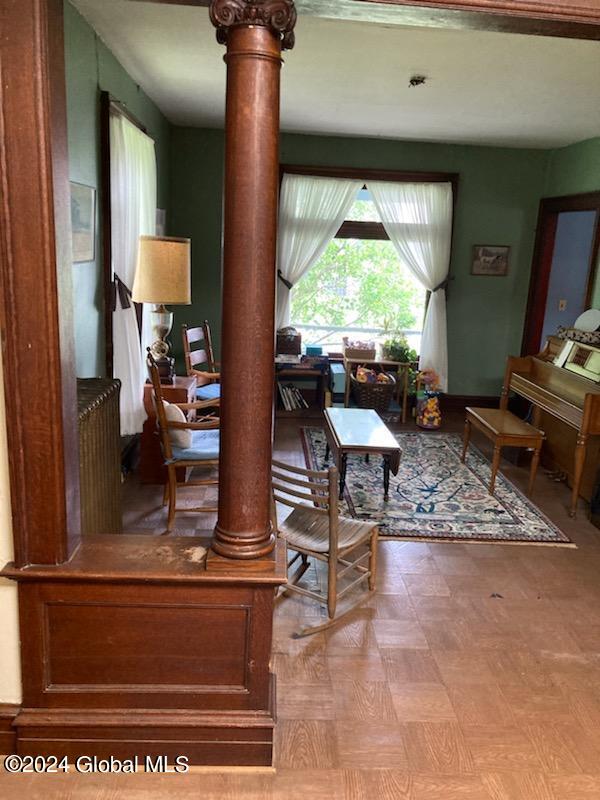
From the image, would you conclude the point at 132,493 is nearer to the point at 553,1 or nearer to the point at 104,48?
the point at 104,48

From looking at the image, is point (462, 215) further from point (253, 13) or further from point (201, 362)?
point (253, 13)

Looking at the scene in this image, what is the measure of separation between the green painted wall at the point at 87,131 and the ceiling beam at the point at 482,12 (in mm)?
1706

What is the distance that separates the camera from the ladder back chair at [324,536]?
2672 millimetres

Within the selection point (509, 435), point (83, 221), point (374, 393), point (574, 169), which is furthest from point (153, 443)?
point (574, 169)

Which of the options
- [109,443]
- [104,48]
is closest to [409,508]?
[109,443]

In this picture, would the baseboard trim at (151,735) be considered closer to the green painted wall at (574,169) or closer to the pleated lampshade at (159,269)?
the pleated lampshade at (159,269)

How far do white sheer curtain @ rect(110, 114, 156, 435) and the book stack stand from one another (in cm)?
212

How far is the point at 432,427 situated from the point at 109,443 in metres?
3.88

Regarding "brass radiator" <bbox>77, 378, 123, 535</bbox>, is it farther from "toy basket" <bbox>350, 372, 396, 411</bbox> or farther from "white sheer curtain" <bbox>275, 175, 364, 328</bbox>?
"white sheer curtain" <bbox>275, 175, 364, 328</bbox>

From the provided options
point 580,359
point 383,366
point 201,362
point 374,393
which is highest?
point 580,359

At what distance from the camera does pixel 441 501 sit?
429 centimetres

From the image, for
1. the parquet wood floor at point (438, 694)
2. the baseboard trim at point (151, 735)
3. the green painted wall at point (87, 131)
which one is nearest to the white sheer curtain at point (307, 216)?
the green painted wall at point (87, 131)

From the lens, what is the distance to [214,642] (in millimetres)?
1985

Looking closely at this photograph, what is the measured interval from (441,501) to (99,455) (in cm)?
248
